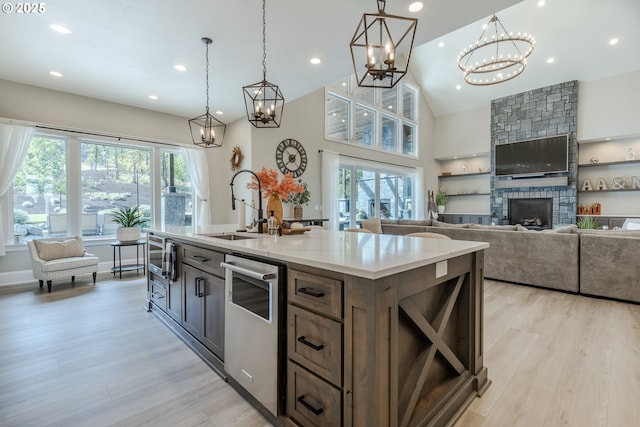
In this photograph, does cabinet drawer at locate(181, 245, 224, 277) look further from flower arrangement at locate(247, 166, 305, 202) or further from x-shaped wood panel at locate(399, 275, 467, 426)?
x-shaped wood panel at locate(399, 275, 467, 426)

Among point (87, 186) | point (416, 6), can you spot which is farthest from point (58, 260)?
point (416, 6)

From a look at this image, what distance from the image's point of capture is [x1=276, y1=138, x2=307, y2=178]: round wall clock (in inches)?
237

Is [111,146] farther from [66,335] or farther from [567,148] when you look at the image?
[567,148]

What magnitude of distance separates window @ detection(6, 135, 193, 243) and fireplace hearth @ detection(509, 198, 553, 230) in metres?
8.38

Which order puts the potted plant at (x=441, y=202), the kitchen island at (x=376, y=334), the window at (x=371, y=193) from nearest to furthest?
the kitchen island at (x=376, y=334) < the window at (x=371, y=193) < the potted plant at (x=441, y=202)

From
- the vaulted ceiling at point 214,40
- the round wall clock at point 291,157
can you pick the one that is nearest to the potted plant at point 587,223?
the vaulted ceiling at point 214,40

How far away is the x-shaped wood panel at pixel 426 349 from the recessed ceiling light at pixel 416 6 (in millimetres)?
2488

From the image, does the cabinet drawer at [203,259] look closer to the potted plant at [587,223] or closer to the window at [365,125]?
the window at [365,125]

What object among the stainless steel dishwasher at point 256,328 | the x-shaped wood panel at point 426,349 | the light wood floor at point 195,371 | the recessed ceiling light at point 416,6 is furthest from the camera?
the recessed ceiling light at point 416,6

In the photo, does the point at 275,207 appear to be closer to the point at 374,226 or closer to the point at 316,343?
the point at 316,343

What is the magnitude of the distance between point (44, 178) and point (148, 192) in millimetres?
1495

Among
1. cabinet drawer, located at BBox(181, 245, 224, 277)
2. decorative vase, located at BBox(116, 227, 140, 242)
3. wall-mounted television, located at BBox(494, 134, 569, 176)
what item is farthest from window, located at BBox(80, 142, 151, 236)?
wall-mounted television, located at BBox(494, 134, 569, 176)

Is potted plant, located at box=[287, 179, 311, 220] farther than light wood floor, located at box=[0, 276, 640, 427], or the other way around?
potted plant, located at box=[287, 179, 311, 220]

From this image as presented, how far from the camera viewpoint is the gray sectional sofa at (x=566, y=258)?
135 inches
